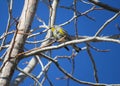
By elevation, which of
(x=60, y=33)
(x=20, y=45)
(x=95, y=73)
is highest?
(x=20, y=45)

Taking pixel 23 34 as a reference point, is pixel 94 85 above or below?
below

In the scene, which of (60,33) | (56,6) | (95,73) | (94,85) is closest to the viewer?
(94,85)

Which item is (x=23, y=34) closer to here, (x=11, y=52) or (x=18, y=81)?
(x=11, y=52)

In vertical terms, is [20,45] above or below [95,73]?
above

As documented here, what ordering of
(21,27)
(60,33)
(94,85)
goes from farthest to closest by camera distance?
(60,33), (21,27), (94,85)

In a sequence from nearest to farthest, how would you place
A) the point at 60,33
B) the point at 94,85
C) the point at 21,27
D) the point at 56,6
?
the point at 94,85, the point at 21,27, the point at 60,33, the point at 56,6

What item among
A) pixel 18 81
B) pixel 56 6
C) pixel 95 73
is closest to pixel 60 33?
pixel 56 6

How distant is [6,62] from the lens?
69.7 inches

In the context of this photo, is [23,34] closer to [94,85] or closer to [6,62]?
[6,62]

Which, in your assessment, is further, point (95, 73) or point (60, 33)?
point (60, 33)

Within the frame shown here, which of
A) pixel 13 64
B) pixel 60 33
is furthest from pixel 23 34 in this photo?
pixel 60 33

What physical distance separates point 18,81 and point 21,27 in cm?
105

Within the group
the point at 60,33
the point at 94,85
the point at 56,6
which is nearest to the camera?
the point at 94,85

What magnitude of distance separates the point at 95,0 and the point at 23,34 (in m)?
0.57
